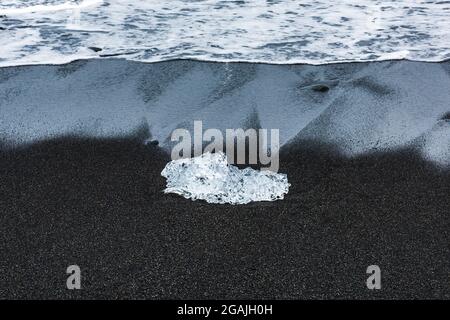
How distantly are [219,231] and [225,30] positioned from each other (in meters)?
3.19

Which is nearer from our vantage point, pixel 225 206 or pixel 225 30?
pixel 225 206

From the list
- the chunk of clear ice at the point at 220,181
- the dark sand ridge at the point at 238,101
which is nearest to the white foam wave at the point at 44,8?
the dark sand ridge at the point at 238,101

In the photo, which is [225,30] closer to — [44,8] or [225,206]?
[44,8]

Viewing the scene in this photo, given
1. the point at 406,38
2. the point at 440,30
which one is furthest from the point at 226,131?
the point at 440,30

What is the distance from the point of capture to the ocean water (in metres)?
4.73

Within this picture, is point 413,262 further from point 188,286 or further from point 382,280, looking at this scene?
point 188,286

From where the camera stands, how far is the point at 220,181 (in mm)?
3012

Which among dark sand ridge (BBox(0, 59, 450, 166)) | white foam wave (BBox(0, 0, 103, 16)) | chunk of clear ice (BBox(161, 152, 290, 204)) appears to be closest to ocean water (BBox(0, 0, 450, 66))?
white foam wave (BBox(0, 0, 103, 16))

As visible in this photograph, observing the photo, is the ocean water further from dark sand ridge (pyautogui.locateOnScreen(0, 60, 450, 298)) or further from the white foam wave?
dark sand ridge (pyautogui.locateOnScreen(0, 60, 450, 298))

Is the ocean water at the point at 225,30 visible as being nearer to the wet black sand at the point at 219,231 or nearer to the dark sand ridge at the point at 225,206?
the dark sand ridge at the point at 225,206

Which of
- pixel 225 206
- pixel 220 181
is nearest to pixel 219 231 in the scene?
pixel 225 206

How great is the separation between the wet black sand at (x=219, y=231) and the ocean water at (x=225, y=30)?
1.73 m

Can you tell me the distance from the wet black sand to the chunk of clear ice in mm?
68

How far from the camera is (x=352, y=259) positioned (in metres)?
2.44
